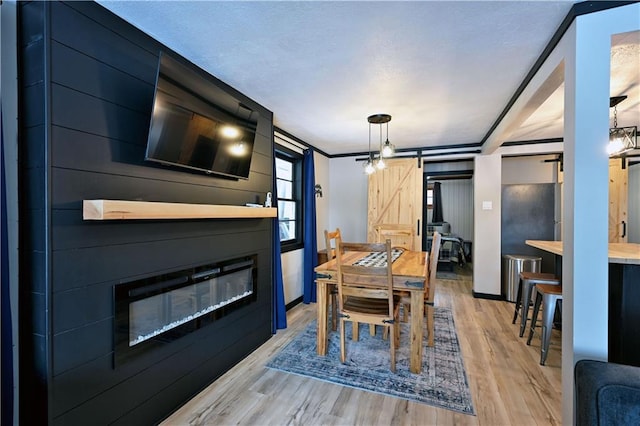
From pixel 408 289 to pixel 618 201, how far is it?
395 cm

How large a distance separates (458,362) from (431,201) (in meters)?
5.85

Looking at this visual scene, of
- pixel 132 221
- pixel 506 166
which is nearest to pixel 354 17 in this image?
pixel 132 221

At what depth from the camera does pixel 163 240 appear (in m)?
1.87

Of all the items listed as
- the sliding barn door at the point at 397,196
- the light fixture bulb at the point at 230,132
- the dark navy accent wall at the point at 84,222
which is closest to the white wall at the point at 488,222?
the sliding barn door at the point at 397,196

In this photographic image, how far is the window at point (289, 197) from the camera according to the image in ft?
13.3

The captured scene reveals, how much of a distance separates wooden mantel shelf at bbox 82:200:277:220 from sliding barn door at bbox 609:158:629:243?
507cm

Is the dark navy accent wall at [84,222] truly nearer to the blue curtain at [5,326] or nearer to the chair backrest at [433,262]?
the blue curtain at [5,326]

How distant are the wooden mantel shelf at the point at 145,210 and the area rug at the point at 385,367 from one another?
1.38 m

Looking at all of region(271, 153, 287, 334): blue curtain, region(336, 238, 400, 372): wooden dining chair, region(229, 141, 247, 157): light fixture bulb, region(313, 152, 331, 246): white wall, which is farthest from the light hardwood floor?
region(313, 152, 331, 246): white wall

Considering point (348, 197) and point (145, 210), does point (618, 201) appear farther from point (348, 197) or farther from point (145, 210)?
point (145, 210)

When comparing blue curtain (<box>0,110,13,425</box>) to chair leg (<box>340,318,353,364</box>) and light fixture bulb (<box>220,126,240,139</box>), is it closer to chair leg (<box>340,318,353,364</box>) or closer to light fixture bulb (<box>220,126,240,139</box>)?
light fixture bulb (<box>220,126,240,139</box>)

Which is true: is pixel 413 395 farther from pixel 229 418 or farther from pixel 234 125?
pixel 234 125

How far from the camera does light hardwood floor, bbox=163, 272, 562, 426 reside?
187cm

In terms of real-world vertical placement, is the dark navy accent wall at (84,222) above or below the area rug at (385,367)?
above
